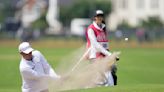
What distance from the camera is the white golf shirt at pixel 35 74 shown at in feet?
45.9

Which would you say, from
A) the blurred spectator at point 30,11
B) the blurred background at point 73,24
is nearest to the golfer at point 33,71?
the blurred background at point 73,24

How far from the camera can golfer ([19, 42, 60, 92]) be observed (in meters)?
13.9

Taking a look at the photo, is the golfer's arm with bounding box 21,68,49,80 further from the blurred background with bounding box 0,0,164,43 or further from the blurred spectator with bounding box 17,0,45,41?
the blurred spectator with bounding box 17,0,45,41

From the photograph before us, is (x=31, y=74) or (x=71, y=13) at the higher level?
(x=31, y=74)

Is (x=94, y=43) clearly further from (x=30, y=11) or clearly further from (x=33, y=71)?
(x=30, y=11)

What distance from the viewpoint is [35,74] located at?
14.0m

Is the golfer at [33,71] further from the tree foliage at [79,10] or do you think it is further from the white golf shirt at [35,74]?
the tree foliage at [79,10]

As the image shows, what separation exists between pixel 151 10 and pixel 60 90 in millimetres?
93736

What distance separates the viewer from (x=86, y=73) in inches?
598

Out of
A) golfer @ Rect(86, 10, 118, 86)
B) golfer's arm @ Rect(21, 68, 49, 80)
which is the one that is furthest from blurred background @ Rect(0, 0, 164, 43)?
golfer's arm @ Rect(21, 68, 49, 80)

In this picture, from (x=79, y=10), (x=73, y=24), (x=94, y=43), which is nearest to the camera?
(x=94, y=43)

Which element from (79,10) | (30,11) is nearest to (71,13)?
(79,10)

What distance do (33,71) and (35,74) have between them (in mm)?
74

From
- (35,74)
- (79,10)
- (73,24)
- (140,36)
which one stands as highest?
(35,74)
